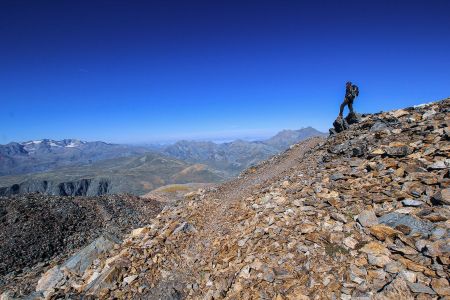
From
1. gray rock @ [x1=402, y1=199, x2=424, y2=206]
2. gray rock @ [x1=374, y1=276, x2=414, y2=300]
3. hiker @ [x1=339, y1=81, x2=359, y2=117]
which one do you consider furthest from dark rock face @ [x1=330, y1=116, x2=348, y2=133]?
gray rock @ [x1=374, y1=276, x2=414, y2=300]

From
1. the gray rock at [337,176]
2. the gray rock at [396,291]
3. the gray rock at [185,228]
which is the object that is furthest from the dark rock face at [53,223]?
the gray rock at [396,291]

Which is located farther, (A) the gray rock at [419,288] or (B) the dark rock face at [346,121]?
→ (B) the dark rock face at [346,121]

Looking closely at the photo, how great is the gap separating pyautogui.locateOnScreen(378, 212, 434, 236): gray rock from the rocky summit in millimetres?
40

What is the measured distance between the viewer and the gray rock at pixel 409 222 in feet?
40.3

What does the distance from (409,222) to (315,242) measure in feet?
13.4

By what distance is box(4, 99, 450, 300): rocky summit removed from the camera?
11.1 meters

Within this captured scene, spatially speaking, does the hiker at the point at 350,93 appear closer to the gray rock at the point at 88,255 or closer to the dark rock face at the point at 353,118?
the dark rock face at the point at 353,118

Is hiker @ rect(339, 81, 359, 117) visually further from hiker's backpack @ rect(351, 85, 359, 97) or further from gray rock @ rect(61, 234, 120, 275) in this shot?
gray rock @ rect(61, 234, 120, 275)

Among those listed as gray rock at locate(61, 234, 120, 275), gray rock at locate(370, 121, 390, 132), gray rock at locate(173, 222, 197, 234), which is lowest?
gray rock at locate(61, 234, 120, 275)

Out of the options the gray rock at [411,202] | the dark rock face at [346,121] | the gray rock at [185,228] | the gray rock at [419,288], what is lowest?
the gray rock at [185,228]

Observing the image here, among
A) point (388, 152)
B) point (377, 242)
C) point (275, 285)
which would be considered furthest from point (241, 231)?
point (388, 152)

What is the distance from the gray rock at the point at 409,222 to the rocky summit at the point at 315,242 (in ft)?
0.13

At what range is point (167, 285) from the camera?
14.3 meters

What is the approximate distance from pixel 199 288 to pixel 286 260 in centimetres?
423
